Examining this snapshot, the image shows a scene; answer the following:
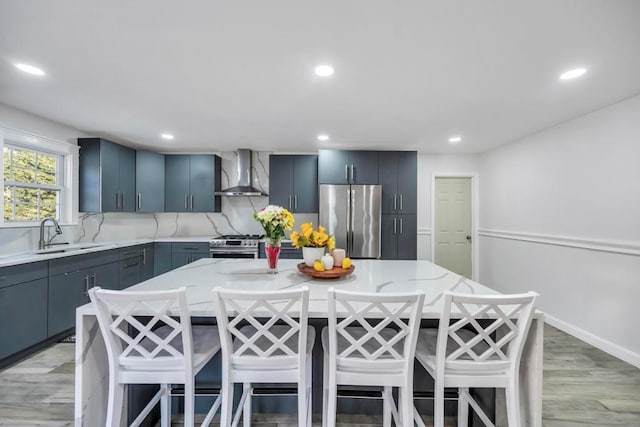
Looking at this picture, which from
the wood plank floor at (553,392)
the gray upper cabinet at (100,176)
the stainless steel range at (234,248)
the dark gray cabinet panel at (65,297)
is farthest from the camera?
the stainless steel range at (234,248)

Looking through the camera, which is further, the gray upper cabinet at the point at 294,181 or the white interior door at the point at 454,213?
the white interior door at the point at 454,213

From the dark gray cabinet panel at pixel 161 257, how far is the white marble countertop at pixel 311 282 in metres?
2.25

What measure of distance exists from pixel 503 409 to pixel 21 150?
4.96 metres

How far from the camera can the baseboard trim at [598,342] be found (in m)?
2.51

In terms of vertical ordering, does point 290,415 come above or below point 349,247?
below

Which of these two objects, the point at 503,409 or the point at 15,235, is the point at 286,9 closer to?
the point at 503,409

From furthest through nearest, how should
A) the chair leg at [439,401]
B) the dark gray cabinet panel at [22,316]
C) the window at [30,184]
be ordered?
the window at [30,184] → the dark gray cabinet panel at [22,316] → the chair leg at [439,401]

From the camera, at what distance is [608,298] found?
2.74 meters

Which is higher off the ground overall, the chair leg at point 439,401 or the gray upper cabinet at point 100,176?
the gray upper cabinet at point 100,176

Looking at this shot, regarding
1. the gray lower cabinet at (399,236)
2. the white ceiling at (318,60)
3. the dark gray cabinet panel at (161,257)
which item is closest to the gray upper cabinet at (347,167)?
the gray lower cabinet at (399,236)

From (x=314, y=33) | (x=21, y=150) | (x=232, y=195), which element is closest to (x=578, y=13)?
(x=314, y=33)

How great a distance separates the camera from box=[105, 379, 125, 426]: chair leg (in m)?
1.31

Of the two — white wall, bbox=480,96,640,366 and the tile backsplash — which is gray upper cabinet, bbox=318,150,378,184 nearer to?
the tile backsplash

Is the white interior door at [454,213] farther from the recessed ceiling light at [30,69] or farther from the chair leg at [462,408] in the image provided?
the recessed ceiling light at [30,69]
